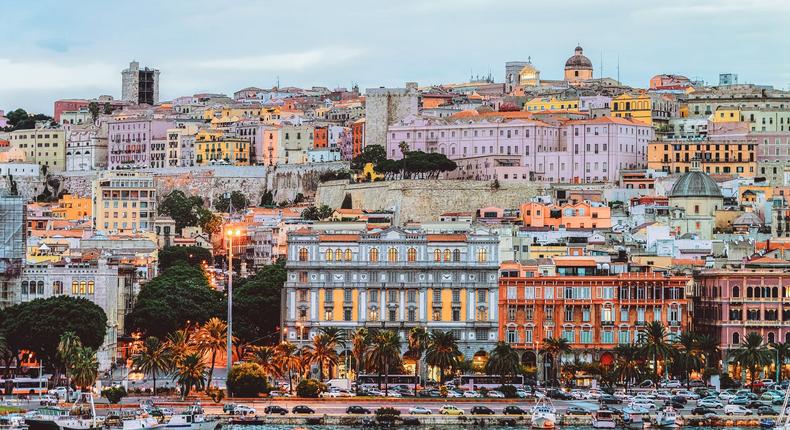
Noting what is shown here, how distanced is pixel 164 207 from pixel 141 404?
85500 millimetres

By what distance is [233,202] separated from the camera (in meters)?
171

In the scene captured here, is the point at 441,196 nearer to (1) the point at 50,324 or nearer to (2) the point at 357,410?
(1) the point at 50,324

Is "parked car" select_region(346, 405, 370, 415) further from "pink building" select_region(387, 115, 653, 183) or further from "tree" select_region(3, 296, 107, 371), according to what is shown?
"pink building" select_region(387, 115, 653, 183)

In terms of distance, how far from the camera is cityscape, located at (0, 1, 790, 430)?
84375 millimetres

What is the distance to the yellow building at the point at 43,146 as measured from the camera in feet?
633

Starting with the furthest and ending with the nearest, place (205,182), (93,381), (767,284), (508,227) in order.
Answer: (205,182), (508,227), (767,284), (93,381)

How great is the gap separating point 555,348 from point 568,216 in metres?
36.2

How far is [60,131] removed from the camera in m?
196

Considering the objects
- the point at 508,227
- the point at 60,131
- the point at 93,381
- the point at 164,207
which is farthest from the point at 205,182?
the point at 93,381

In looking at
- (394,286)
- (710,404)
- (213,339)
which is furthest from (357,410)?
(394,286)

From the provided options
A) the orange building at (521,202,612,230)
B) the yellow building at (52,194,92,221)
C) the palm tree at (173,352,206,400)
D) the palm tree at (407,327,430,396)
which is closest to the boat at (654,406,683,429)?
the palm tree at (407,327,430,396)

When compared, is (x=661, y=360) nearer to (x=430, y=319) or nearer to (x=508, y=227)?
(x=430, y=319)

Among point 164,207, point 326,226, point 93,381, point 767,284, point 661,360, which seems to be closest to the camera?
point 93,381

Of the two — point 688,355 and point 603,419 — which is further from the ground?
point 688,355
